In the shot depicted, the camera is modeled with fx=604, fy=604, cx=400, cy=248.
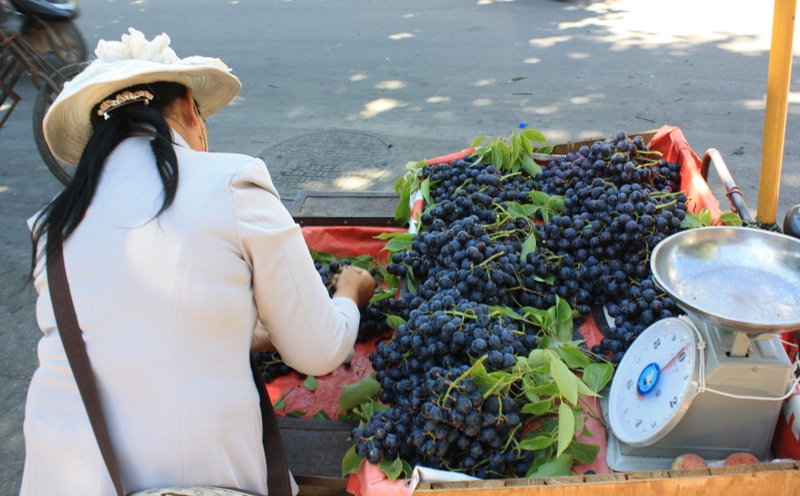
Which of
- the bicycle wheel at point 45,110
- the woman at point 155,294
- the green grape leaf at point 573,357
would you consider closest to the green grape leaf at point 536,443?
the green grape leaf at point 573,357

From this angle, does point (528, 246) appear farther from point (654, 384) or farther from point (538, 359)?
point (654, 384)

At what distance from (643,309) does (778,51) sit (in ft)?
2.49

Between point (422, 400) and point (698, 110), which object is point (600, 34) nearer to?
point (698, 110)

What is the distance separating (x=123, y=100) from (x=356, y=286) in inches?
30.3

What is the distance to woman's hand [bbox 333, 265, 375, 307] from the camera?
1.70 m

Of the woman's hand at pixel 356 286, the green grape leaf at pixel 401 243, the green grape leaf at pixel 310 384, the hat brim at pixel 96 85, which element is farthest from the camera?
the green grape leaf at pixel 401 243

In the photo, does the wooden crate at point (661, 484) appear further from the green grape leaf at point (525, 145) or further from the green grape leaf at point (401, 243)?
the green grape leaf at point (525, 145)

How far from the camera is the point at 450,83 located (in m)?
5.54

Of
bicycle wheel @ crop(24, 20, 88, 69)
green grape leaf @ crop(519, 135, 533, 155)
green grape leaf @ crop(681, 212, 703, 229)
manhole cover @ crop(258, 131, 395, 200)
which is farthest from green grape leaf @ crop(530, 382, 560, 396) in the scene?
bicycle wheel @ crop(24, 20, 88, 69)

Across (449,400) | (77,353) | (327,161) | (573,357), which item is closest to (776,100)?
(573,357)

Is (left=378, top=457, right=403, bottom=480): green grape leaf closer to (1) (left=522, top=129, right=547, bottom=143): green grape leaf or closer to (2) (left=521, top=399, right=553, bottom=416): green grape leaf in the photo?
(2) (left=521, top=399, right=553, bottom=416): green grape leaf

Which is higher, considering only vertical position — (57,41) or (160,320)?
(57,41)

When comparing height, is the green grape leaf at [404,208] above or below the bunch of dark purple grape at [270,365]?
above

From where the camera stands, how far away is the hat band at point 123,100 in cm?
127
